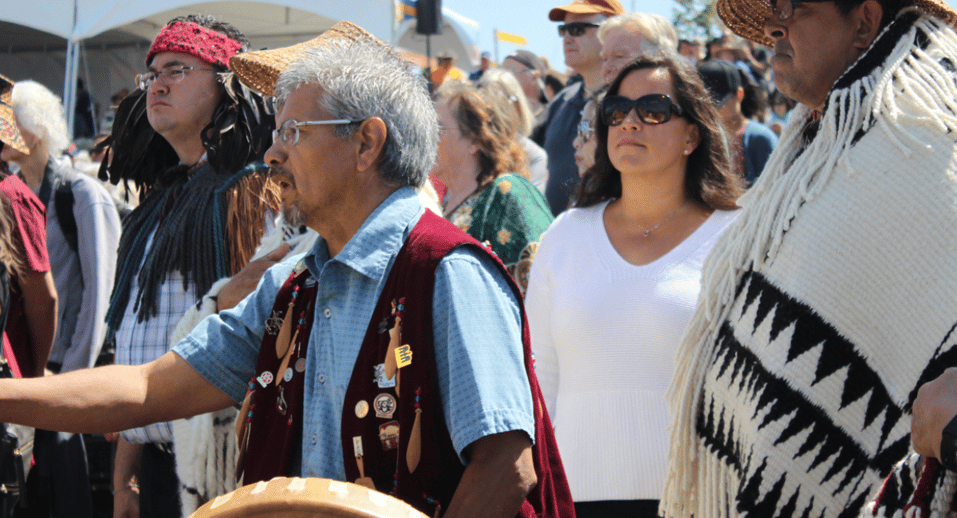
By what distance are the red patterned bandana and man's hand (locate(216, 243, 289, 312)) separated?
37.8 inches

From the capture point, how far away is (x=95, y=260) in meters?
4.49

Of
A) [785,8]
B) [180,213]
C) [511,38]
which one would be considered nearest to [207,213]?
[180,213]

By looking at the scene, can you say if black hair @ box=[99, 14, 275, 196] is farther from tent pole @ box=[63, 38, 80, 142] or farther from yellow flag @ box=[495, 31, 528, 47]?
yellow flag @ box=[495, 31, 528, 47]

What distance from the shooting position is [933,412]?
4.22 ft

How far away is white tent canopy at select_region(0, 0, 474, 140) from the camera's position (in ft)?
34.4

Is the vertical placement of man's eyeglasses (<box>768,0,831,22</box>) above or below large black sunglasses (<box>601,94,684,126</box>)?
above

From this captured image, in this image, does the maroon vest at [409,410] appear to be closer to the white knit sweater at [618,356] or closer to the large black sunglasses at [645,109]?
the white knit sweater at [618,356]

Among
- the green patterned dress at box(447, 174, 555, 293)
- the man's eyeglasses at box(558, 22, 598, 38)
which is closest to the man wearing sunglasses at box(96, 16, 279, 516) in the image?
the green patterned dress at box(447, 174, 555, 293)

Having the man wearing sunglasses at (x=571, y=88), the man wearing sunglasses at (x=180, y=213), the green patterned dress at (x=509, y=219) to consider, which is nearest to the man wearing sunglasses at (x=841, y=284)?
the green patterned dress at (x=509, y=219)

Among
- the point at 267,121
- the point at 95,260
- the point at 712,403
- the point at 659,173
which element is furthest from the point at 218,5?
the point at 712,403

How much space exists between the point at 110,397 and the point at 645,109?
6.20 feet

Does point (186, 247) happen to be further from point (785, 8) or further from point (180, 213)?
point (785, 8)

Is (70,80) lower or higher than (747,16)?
lower

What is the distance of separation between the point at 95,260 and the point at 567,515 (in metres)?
3.47
